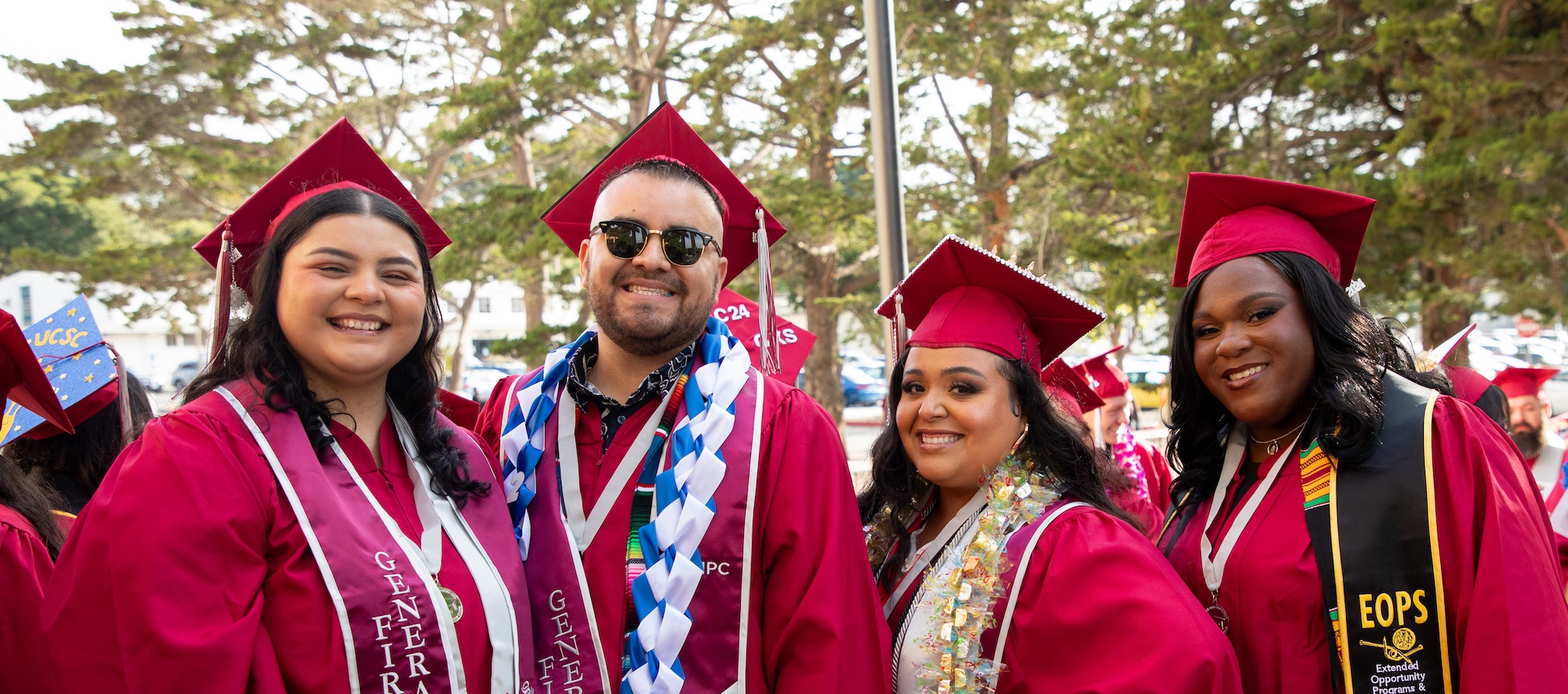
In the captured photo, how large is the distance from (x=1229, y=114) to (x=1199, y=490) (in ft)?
29.3

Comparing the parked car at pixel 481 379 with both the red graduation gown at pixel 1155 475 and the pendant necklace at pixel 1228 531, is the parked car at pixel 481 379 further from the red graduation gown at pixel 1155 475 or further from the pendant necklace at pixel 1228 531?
the pendant necklace at pixel 1228 531

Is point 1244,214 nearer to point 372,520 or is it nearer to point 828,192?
point 372,520

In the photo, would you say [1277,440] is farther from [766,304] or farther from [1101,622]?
[766,304]

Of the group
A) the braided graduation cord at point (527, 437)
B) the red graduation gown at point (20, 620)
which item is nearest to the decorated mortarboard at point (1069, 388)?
the braided graduation cord at point (527, 437)

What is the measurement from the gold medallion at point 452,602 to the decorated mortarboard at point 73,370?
172cm

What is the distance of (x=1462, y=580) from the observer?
2125mm

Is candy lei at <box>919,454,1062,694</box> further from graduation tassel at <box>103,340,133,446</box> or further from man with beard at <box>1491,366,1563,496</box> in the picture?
man with beard at <box>1491,366,1563,496</box>

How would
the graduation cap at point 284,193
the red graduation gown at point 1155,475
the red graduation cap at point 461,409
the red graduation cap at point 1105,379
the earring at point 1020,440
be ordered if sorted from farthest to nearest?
the red graduation cap at point 1105,379 → the red graduation gown at point 1155,475 → the red graduation cap at point 461,409 → the earring at point 1020,440 → the graduation cap at point 284,193

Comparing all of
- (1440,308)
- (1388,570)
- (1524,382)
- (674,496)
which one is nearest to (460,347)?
(1440,308)

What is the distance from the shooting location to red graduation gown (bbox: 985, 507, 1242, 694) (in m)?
2.09

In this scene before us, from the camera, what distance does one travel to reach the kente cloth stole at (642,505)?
2266 millimetres

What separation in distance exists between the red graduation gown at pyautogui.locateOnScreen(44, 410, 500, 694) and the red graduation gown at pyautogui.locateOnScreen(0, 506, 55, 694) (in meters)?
0.48

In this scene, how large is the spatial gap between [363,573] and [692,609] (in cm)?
69

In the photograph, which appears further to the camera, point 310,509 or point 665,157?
point 665,157
